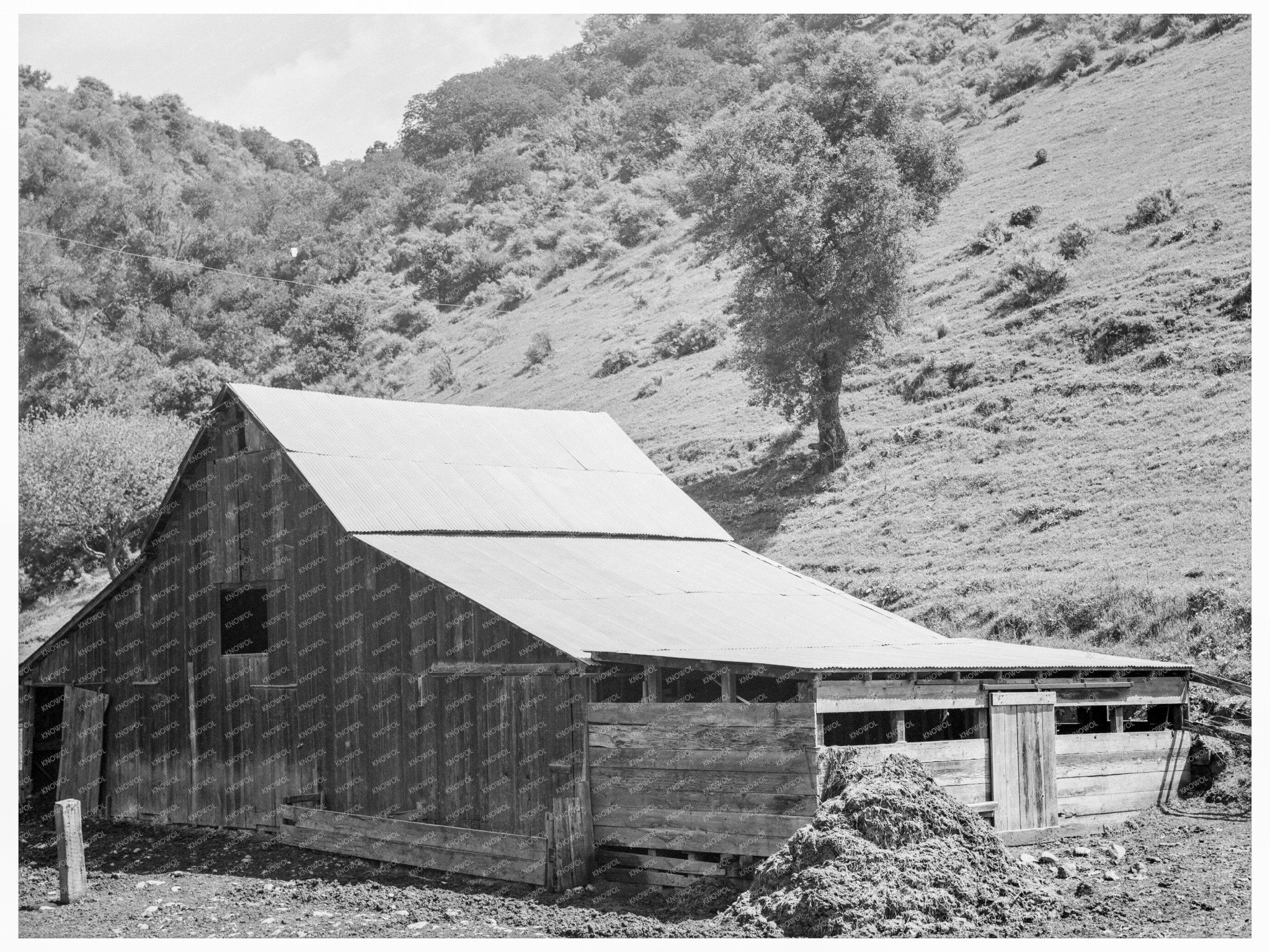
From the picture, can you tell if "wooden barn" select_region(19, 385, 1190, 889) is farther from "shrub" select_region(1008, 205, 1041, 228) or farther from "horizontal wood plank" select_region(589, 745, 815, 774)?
"shrub" select_region(1008, 205, 1041, 228)

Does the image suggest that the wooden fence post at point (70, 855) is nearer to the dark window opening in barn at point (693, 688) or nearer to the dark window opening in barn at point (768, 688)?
the dark window opening in barn at point (693, 688)

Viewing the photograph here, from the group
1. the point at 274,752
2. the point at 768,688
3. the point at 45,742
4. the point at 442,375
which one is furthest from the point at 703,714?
the point at 442,375

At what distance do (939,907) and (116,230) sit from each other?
8128 cm

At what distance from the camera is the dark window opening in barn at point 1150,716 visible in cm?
1977

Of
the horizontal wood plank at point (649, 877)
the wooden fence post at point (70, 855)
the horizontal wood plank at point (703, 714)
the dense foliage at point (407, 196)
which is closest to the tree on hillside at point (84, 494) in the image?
the dense foliage at point (407, 196)

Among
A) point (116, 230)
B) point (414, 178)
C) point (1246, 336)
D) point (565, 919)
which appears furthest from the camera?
point (414, 178)

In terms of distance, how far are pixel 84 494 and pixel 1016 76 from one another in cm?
4730

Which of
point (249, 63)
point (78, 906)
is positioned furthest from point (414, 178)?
point (78, 906)

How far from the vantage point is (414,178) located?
100562 mm

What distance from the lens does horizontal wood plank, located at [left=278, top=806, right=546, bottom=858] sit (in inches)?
659

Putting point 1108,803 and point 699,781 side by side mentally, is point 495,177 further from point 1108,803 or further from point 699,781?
point 699,781

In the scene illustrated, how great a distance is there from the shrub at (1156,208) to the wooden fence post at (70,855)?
4002 centimetres

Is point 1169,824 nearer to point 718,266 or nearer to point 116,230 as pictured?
point 718,266

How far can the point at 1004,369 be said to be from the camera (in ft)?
137
